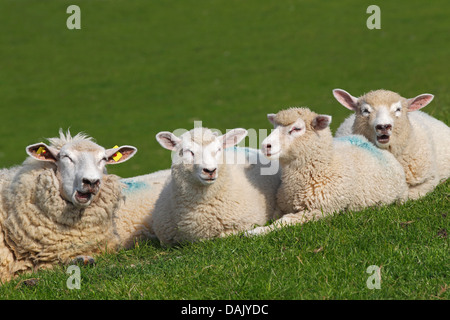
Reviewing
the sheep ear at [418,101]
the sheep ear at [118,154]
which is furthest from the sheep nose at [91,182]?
the sheep ear at [418,101]

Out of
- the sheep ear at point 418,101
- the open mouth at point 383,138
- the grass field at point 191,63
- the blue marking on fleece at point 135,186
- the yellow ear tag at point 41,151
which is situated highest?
the grass field at point 191,63

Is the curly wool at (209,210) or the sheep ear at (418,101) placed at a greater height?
the sheep ear at (418,101)

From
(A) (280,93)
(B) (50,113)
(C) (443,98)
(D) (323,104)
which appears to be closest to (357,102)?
(C) (443,98)

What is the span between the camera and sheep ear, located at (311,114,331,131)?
22.3 feet

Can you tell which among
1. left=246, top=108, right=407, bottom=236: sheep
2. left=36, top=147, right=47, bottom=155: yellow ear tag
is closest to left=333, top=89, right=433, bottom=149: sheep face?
left=246, top=108, right=407, bottom=236: sheep

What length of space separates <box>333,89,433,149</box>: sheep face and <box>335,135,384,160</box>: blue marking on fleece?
0.10 metres

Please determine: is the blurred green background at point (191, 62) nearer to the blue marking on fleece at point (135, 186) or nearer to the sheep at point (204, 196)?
the blue marking on fleece at point (135, 186)

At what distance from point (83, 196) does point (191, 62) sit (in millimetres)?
22654

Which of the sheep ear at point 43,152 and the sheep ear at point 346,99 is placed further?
the sheep ear at point 346,99

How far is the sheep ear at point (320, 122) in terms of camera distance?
681 cm

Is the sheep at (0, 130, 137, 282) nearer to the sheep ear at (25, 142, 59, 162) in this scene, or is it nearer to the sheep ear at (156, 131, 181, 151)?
the sheep ear at (25, 142, 59, 162)

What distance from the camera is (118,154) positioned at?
23.0 ft

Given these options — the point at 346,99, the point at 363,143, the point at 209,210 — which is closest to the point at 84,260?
the point at 209,210

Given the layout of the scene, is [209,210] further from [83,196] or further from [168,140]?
[83,196]
